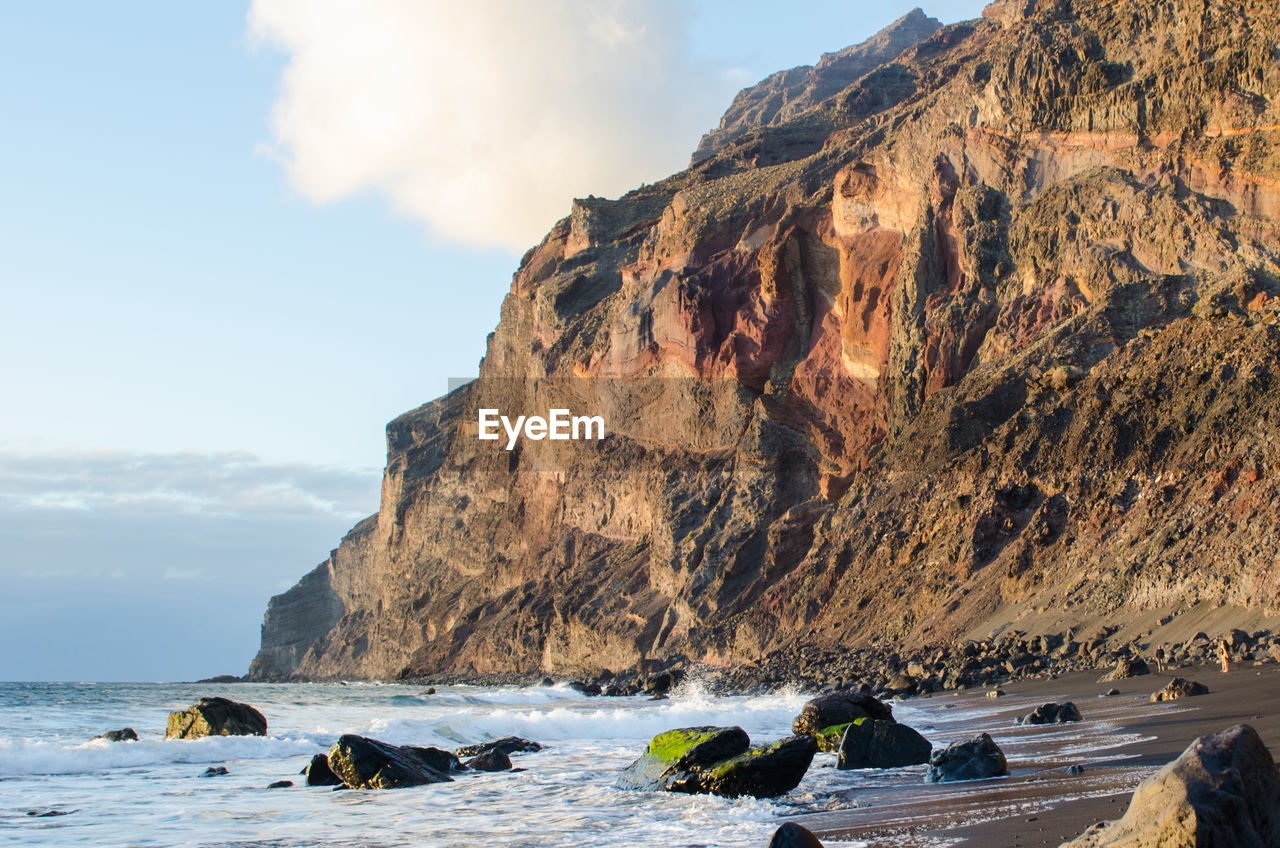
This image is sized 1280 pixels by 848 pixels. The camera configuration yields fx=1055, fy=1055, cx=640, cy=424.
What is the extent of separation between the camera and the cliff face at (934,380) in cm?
3519

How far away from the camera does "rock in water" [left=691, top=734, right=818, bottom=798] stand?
497 inches

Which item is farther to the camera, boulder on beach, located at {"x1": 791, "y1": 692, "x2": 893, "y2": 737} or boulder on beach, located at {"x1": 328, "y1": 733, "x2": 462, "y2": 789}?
boulder on beach, located at {"x1": 791, "y1": 692, "x2": 893, "y2": 737}

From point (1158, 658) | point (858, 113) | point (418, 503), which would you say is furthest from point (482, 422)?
point (1158, 658)

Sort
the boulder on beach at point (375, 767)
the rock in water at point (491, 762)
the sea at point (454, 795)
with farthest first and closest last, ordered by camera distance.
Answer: the rock in water at point (491, 762) < the boulder on beach at point (375, 767) < the sea at point (454, 795)

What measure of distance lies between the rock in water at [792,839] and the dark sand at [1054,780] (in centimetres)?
143

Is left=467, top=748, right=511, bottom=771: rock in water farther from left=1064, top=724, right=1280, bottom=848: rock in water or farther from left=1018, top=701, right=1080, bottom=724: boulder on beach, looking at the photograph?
left=1064, top=724, right=1280, bottom=848: rock in water

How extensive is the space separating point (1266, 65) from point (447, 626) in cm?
6176

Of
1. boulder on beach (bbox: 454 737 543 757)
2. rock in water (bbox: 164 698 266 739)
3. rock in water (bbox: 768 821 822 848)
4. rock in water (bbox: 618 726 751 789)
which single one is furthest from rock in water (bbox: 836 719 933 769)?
rock in water (bbox: 164 698 266 739)

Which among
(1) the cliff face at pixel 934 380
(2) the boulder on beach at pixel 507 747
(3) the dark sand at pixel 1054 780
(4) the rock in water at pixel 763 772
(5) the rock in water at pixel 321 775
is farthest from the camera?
(1) the cliff face at pixel 934 380

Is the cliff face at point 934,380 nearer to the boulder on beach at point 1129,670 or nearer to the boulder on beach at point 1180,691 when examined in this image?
the boulder on beach at point 1129,670

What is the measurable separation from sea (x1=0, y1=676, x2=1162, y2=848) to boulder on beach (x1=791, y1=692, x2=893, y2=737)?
2.88ft

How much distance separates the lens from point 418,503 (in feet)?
316

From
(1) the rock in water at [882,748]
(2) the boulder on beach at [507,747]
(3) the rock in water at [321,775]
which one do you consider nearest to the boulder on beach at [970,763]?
(1) the rock in water at [882,748]

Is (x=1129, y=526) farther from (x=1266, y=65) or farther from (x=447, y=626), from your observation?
(x=447, y=626)
